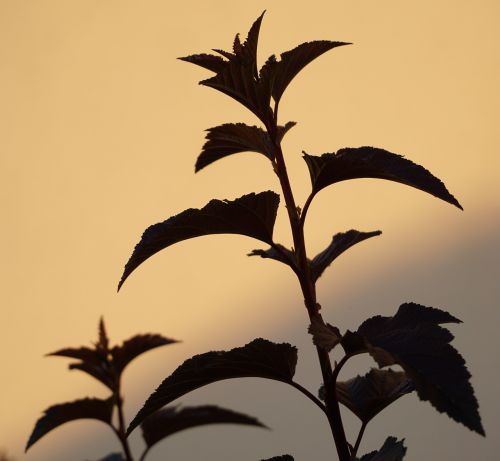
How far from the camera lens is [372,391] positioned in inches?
55.8

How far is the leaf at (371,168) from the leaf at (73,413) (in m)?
0.84

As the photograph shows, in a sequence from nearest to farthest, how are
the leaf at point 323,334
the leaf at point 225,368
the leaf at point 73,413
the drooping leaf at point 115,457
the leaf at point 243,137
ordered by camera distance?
the leaf at point 323,334 < the leaf at point 225,368 < the leaf at point 243,137 < the leaf at point 73,413 < the drooping leaf at point 115,457

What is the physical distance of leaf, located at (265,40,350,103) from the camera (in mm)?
1274

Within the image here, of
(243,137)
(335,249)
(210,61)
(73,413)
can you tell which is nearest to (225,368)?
(335,249)

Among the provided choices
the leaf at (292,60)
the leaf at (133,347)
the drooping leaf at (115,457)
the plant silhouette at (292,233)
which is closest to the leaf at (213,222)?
the plant silhouette at (292,233)

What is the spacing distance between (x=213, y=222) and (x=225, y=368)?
0.26m

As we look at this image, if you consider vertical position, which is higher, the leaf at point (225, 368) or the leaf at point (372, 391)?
the leaf at point (225, 368)

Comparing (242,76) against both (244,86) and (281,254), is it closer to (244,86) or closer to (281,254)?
(244,86)

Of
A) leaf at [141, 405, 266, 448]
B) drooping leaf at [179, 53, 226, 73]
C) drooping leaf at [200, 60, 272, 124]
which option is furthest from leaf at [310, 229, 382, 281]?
leaf at [141, 405, 266, 448]

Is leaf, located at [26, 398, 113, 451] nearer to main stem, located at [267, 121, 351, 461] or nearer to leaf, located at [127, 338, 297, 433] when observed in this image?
leaf, located at [127, 338, 297, 433]

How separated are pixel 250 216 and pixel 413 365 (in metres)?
0.40

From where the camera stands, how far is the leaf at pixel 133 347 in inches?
69.4

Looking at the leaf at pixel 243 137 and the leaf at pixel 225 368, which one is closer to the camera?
the leaf at pixel 225 368

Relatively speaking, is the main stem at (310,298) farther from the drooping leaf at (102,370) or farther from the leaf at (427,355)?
the drooping leaf at (102,370)
